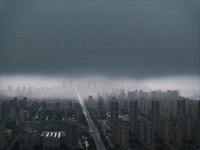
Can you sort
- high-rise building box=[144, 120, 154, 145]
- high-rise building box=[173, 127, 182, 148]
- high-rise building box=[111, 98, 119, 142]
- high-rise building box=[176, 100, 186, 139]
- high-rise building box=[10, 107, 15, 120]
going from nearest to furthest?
high-rise building box=[173, 127, 182, 148]
high-rise building box=[144, 120, 154, 145]
high-rise building box=[111, 98, 119, 142]
high-rise building box=[10, 107, 15, 120]
high-rise building box=[176, 100, 186, 139]

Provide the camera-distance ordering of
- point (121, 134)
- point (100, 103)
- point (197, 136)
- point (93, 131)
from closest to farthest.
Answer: point (197, 136)
point (121, 134)
point (93, 131)
point (100, 103)

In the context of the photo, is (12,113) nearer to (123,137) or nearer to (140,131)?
(123,137)

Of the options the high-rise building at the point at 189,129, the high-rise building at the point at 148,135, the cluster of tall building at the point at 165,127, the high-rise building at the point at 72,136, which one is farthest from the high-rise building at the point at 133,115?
the high-rise building at the point at 72,136

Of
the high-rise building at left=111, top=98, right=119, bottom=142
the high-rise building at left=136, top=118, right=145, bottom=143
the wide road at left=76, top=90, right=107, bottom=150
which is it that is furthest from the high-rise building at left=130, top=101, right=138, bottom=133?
the wide road at left=76, top=90, right=107, bottom=150

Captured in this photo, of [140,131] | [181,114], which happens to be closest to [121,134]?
[140,131]

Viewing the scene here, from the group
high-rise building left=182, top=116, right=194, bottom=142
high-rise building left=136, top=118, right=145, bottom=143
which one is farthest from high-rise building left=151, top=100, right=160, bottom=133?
high-rise building left=182, top=116, right=194, bottom=142

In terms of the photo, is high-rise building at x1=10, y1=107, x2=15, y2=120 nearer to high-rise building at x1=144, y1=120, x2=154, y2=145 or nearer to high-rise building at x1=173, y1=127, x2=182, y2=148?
high-rise building at x1=144, y1=120, x2=154, y2=145

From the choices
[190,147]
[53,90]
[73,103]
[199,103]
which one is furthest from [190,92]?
[53,90]

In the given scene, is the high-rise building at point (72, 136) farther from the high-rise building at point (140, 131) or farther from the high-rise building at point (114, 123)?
the high-rise building at point (140, 131)

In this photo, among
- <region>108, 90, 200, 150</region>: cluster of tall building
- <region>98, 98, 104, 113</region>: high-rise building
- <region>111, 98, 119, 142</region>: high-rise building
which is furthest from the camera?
<region>98, 98, 104, 113</region>: high-rise building

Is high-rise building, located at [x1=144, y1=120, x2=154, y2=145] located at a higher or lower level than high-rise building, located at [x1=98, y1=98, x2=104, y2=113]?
lower

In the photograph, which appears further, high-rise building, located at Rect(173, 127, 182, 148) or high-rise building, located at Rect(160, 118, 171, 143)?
high-rise building, located at Rect(160, 118, 171, 143)
